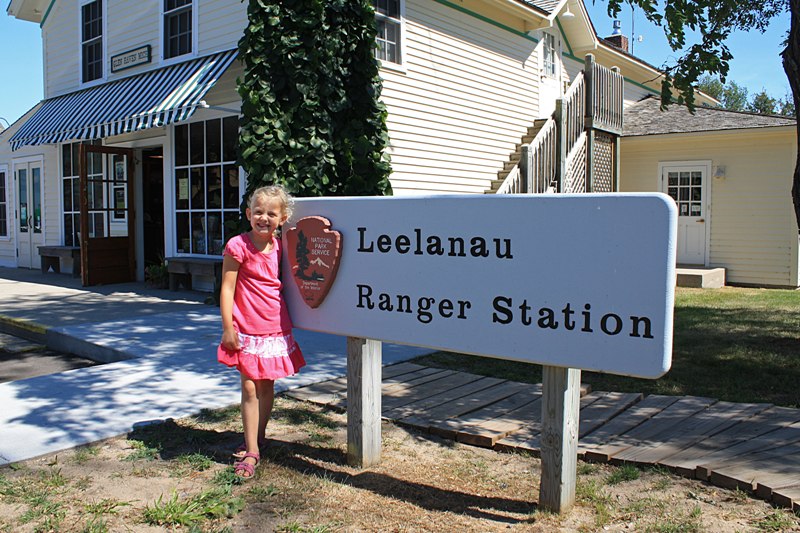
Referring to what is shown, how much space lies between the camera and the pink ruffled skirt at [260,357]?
377 centimetres

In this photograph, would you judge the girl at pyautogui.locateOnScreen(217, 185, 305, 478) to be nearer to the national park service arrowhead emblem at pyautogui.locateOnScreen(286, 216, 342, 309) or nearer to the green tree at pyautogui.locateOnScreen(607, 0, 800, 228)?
the national park service arrowhead emblem at pyautogui.locateOnScreen(286, 216, 342, 309)

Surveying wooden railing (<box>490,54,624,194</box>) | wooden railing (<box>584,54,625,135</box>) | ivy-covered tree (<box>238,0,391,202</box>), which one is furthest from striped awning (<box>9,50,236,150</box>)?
wooden railing (<box>584,54,625,135</box>)

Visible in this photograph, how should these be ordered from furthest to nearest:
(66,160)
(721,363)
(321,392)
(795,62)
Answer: (66,160) < (795,62) < (721,363) < (321,392)

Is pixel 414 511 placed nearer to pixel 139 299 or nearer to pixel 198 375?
pixel 198 375

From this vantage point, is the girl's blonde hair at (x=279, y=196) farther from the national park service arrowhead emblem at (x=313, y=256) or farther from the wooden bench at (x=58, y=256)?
the wooden bench at (x=58, y=256)

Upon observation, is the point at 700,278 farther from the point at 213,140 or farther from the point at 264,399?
the point at 264,399

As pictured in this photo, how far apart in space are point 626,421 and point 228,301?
2639 millimetres

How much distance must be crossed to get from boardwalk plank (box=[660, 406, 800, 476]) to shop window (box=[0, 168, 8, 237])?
1708 cm

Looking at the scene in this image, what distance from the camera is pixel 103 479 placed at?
368 centimetres

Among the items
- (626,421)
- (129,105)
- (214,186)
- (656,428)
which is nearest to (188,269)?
(214,186)

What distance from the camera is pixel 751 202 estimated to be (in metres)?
14.6

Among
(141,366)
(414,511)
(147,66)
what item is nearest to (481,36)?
(147,66)

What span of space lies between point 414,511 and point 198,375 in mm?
3020

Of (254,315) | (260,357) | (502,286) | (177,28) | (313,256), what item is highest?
(177,28)
